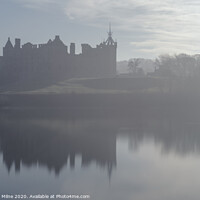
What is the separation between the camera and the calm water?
15.1m

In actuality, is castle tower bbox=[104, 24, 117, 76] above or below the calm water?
above

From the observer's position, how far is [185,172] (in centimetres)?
1761

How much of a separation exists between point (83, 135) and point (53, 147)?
390 centimetres

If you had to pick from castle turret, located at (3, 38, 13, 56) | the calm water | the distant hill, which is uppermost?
castle turret, located at (3, 38, 13, 56)

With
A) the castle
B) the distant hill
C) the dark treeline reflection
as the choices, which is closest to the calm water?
the dark treeline reflection

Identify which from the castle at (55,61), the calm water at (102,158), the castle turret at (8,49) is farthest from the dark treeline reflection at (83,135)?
the castle turret at (8,49)

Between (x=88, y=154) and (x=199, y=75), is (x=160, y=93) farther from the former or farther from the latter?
(x=88, y=154)

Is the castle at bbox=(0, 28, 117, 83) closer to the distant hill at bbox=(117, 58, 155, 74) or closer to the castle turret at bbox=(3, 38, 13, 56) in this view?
the castle turret at bbox=(3, 38, 13, 56)

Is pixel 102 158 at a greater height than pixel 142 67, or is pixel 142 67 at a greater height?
pixel 142 67

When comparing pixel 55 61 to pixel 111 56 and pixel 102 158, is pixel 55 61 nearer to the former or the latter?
pixel 111 56

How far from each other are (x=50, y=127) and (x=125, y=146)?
837 cm

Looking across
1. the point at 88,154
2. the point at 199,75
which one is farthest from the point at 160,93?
the point at 88,154

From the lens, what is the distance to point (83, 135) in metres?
25.8

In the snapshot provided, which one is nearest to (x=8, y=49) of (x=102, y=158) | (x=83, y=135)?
(x=83, y=135)
